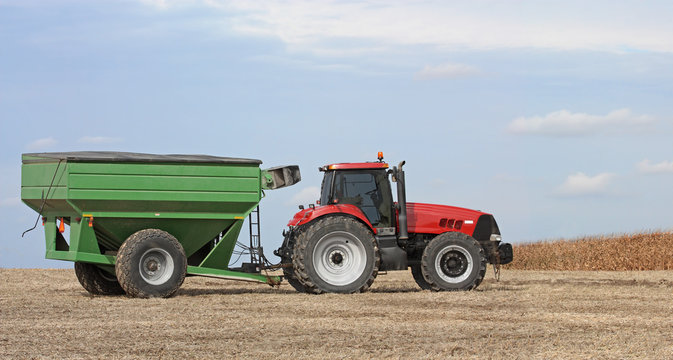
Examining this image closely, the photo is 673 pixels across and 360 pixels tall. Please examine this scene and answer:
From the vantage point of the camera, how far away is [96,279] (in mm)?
15586

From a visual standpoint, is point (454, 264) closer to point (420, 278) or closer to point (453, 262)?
point (453, 262)

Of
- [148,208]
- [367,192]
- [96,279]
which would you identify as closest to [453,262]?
[367,192]

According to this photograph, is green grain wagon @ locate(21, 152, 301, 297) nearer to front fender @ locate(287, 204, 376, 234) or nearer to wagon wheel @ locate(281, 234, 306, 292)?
wagon wheel @ locate(281, 234, 306, 292)

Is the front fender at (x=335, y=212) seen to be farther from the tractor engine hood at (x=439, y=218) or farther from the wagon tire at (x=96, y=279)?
the wagon tire at (x=96, y=279)

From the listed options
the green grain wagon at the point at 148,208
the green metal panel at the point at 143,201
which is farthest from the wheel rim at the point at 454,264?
the green metal panel at the point at 143,201

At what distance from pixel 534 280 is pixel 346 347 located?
1233 centimetres

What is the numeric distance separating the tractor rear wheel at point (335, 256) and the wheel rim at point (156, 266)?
2.20 m

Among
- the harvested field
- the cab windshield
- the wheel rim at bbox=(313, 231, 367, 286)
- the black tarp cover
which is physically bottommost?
the harvested field

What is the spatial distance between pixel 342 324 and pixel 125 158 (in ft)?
18.5

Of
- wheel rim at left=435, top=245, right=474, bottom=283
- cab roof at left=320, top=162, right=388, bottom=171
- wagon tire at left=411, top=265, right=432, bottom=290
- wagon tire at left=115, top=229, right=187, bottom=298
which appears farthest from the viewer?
wagon tire at left=411, top=265, right=432, bottom=290

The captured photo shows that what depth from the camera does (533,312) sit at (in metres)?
12.2

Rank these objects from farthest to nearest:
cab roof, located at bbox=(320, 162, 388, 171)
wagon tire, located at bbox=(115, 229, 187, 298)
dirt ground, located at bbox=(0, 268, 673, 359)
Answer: cab roof, located at bbox=(320, 162, 388, 171), wagon tire, located at bbox=(115, 229, 187, 298), dirt ground, located at bbox=(0, 268, 673, 359)

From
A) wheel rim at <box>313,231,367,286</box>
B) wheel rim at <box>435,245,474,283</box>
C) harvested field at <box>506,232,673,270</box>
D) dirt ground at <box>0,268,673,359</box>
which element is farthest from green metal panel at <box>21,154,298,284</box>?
harvested field at <box>506,232,673,270</box>

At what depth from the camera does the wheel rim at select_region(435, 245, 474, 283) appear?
15.1 m
